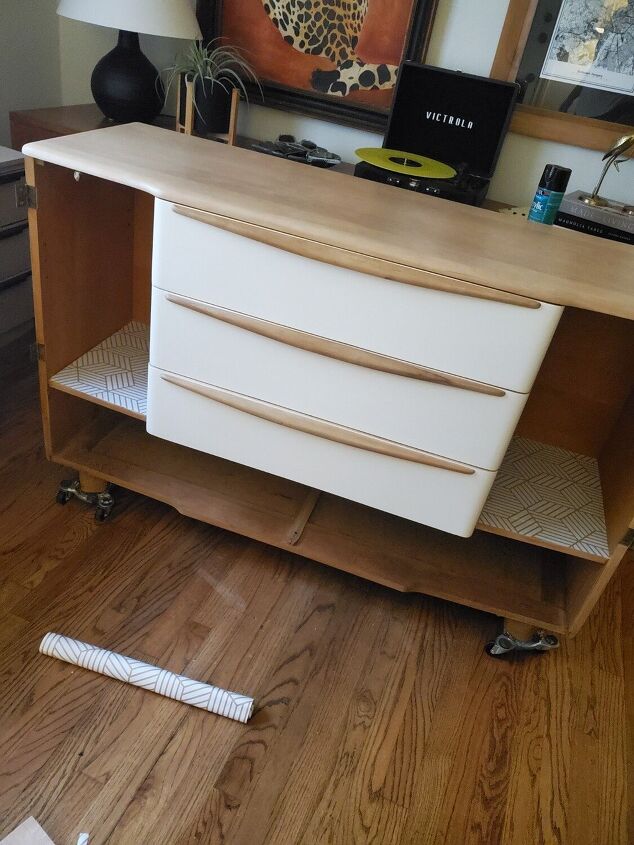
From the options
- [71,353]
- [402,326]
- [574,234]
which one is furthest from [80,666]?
[574,234]

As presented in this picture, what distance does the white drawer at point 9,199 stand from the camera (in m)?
1.58

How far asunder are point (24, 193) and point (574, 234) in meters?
0.97

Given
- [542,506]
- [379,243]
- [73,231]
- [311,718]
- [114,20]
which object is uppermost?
[114,20]

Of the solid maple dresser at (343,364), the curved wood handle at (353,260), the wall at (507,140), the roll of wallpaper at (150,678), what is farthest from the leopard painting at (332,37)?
the roll of wallpaper at (150,678)

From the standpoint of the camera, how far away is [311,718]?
3.64ft

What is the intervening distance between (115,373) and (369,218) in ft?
2.10

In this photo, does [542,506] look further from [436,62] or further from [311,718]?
[436,62]

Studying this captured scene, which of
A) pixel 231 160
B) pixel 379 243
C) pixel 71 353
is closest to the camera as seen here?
pixel 379 243

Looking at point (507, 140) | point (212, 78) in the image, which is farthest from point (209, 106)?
point (507, 140)

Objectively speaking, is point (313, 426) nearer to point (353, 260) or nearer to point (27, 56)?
point (353, 260)

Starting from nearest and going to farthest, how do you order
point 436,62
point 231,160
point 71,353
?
point 231,160
point 71,353
point 436,62

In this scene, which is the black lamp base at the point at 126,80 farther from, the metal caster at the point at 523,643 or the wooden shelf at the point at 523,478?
the metal caster at the point at 523,643

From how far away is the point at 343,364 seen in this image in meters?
1.04

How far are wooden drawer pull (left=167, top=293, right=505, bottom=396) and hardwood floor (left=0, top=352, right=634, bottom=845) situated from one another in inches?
21.7
